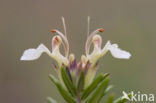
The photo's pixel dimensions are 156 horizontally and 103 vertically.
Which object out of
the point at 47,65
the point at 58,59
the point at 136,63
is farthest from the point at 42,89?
the point at 58,59

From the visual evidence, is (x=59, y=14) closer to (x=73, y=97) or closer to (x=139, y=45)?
(x=139, y=45)

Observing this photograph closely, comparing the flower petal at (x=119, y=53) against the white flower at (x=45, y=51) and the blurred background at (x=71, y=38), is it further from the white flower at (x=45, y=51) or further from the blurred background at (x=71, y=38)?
the blurred background at (x=71, y=38)

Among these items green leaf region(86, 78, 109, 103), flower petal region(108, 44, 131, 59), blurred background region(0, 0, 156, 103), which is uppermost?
blurred background region(0, 0, 156, 103)

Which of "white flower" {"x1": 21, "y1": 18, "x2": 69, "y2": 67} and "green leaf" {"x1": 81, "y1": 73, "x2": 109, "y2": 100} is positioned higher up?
"white flower" {"x1": 21, "y1": 18, "x2": 69, "y2": 67}

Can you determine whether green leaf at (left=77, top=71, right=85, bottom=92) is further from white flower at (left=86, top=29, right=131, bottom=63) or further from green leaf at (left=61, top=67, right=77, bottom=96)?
white flower at (left=86, top=29, right=131, bottom=63)

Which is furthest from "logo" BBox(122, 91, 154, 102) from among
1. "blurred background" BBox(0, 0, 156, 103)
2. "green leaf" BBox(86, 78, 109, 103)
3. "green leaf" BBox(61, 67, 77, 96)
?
"blurred background" BBox(0, 0, 156, 103)

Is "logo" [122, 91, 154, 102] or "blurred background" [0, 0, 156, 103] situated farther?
"blurred background" [0, 0, 156, 103]

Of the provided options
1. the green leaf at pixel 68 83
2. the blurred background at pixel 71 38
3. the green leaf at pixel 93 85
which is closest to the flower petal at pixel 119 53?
the green leaf at pixel 93 85

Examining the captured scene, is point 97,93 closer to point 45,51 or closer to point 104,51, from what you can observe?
point 104,51

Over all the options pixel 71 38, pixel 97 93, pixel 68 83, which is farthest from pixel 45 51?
pixel 71 38
